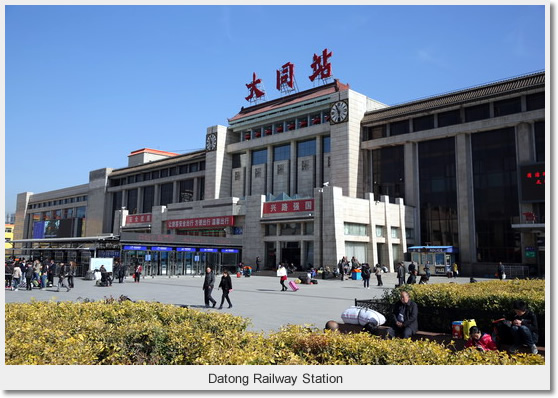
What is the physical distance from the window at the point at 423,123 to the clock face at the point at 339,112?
788cm

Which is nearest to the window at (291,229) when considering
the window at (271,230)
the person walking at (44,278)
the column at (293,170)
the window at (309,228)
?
the window at (309,228)

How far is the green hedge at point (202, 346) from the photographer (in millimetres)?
5336

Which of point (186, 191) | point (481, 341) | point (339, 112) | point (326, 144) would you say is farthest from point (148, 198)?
point (481, 341)

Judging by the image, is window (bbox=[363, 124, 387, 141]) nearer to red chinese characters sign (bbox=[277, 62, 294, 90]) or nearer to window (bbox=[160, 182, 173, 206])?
red chinese characters sign (bbox=[277, 62, 294, 90])

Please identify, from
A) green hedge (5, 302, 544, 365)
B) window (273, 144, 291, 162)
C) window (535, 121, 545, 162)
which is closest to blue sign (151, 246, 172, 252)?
window (273, 144, 291, 162)

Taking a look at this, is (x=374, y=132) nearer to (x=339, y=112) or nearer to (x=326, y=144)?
(x=339, y=112)

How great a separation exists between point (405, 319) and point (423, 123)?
→ 146ft

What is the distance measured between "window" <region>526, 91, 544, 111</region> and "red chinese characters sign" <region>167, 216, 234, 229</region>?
33.3 metres

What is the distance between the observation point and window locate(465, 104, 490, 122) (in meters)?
45.7

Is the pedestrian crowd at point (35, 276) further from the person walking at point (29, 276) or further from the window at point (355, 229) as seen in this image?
the window at point (355, 229)

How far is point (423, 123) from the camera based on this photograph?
164 feet

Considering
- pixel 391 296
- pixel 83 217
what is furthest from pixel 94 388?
pixel 83 217

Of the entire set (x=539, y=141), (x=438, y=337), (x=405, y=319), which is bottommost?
(x=438, y=337)

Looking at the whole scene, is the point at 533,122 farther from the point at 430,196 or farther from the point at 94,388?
the point at 94,388
